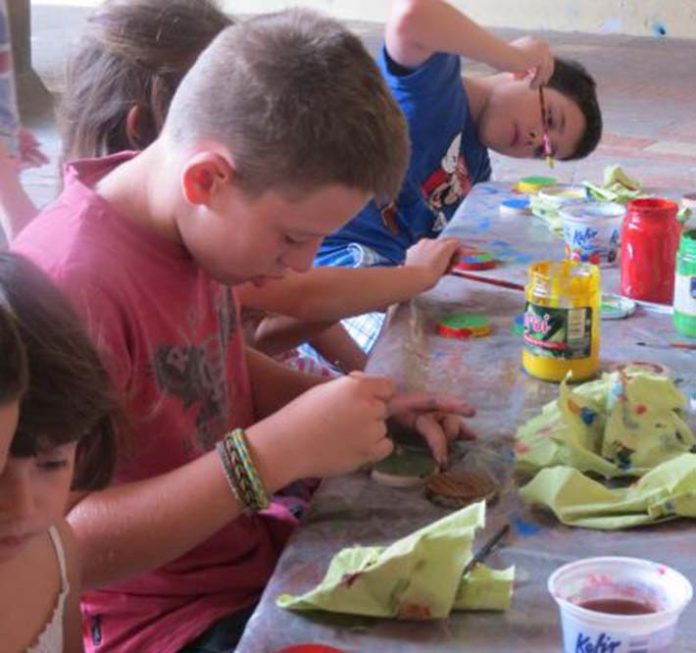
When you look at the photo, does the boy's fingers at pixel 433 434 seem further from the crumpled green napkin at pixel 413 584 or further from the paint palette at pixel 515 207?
the paint palette at pixel 515 207

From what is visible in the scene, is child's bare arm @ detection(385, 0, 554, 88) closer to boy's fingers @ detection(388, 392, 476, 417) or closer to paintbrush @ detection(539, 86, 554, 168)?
paintbrush @ detection(539, 86, 554, 168)

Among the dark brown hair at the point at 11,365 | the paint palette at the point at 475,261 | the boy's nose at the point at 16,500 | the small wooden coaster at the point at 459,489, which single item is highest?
the dark brown hair at the point at 11,365

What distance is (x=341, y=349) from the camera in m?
2.45

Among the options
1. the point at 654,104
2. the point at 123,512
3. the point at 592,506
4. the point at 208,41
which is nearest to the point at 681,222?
the point at 208,41

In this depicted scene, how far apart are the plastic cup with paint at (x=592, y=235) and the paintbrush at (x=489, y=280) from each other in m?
0.18

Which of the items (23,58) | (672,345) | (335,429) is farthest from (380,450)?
(23,58)

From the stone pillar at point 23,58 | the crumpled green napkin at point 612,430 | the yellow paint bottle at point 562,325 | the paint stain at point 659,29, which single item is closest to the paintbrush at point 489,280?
the yellow paint bottle at point 562,325

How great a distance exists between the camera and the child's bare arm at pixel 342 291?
83.8 inches

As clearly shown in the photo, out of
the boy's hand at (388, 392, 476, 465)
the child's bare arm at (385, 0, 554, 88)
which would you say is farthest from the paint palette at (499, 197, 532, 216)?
the boy's hand at (388, 392, 476, 465)

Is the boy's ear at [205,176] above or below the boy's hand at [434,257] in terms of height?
above

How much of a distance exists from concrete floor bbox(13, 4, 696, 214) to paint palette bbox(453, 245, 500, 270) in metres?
1.45

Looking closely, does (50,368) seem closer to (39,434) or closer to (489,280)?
(39,434)

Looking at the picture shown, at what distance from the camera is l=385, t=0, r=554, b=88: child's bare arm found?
2.77 meters

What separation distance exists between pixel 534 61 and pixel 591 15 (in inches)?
316
